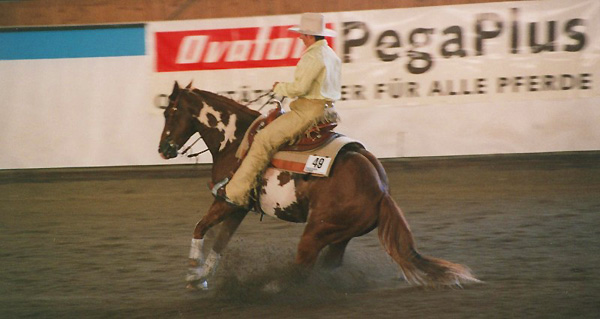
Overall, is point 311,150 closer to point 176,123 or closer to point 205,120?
point 205,120

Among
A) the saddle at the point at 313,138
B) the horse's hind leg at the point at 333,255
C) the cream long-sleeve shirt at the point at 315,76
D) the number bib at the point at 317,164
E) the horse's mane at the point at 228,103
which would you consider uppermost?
the cream long-sleeve shirt at the point at 315,76

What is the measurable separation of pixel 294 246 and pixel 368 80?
5.07 metres

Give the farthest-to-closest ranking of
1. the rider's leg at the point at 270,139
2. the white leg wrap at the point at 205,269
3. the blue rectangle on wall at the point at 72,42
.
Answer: the blue rectangle on wall at the point at 72,42 < the white leg wrap at the point at 205,269 < the rider's leg at the point at 270,139

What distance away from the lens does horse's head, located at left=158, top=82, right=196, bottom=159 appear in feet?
24.2

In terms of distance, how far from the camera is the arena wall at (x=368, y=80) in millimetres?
12523

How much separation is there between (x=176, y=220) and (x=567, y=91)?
19.6 ft

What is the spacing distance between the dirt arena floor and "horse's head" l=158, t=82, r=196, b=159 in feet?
3.46

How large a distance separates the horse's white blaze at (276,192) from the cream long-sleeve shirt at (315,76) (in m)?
0.65

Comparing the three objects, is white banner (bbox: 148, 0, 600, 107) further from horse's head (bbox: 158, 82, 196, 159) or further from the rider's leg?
the rider's leg

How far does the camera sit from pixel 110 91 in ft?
43.7

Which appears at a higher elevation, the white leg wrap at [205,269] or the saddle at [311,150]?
the saddle at [311,150]

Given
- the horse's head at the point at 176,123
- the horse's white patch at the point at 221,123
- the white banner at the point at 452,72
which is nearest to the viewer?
the horse's white patch at the point at 221,123

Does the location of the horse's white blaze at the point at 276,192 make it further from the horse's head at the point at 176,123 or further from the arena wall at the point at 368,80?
the arena wall at the point at 368,80

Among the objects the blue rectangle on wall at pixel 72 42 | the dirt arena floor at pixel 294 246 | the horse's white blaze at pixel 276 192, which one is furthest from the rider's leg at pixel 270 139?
the blue rectangle on wall at pixel 72 42
